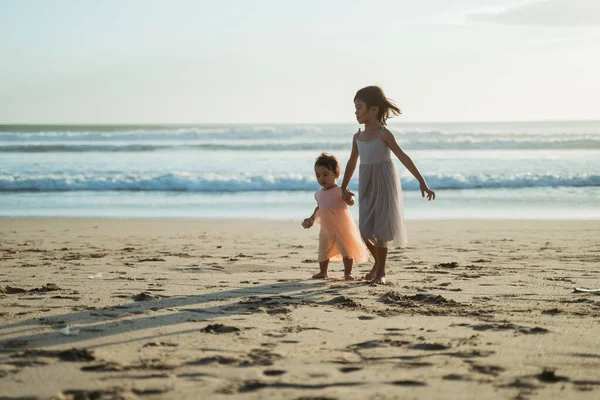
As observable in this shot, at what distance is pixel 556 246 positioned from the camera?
7805 millimetres

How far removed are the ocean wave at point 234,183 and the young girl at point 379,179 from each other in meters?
11.2

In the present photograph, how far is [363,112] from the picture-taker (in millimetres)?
5535

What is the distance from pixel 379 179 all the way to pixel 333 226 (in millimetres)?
588

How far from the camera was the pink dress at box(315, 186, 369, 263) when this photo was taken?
5.77 metres

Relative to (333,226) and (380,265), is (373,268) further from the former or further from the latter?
(333,226)

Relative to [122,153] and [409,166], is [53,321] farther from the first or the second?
[122,153]

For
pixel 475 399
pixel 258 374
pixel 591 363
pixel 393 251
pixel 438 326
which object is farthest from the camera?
pixel 393 251

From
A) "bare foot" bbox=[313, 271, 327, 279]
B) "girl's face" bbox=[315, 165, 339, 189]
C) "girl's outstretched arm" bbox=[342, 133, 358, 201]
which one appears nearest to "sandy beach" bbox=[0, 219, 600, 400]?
"bare foot" bbox=[313, 271, 327, 279]

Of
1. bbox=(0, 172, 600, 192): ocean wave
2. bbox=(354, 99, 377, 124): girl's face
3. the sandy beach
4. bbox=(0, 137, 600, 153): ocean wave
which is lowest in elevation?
the sandy beach

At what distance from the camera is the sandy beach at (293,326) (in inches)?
112

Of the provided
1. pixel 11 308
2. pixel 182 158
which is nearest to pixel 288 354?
pixel 11 308

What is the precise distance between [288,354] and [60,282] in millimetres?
2771

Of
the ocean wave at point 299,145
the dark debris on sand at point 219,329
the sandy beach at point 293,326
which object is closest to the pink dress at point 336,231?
the sandy beach at point 293,326

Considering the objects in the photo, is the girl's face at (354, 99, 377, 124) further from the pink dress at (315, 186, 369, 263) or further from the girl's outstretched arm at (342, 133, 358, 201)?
the pink dress at (315, 186, 369, 263)
